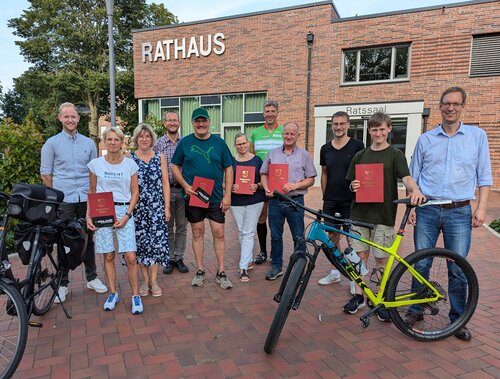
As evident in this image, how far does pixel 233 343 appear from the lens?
9.52ft

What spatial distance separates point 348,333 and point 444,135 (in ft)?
6.35

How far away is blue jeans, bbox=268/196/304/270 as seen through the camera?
4.14 metres

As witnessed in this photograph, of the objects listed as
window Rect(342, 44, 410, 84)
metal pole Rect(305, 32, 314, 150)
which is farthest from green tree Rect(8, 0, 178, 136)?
window Rect(342, 44, 410, 84)

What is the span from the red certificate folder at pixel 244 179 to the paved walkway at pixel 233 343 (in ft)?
3.89

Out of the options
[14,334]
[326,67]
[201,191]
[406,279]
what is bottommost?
[14,334]

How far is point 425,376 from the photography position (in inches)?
98.3

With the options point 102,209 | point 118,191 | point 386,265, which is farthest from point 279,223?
point 102,209

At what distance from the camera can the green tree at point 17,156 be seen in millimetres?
5262

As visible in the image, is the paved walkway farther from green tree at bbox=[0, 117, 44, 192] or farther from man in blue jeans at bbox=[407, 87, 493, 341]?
green tree at bbox=[0, 117, 44, 192]

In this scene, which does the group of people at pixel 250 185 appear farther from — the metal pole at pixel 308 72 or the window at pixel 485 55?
the window at pixel 485 55

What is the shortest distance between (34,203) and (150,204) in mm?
1084

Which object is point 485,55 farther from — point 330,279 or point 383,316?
point 383,316

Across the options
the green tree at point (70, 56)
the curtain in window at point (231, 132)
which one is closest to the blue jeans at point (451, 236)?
the curtain in window at point (231, 132)

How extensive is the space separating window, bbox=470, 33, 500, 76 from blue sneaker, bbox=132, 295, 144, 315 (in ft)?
42.8
